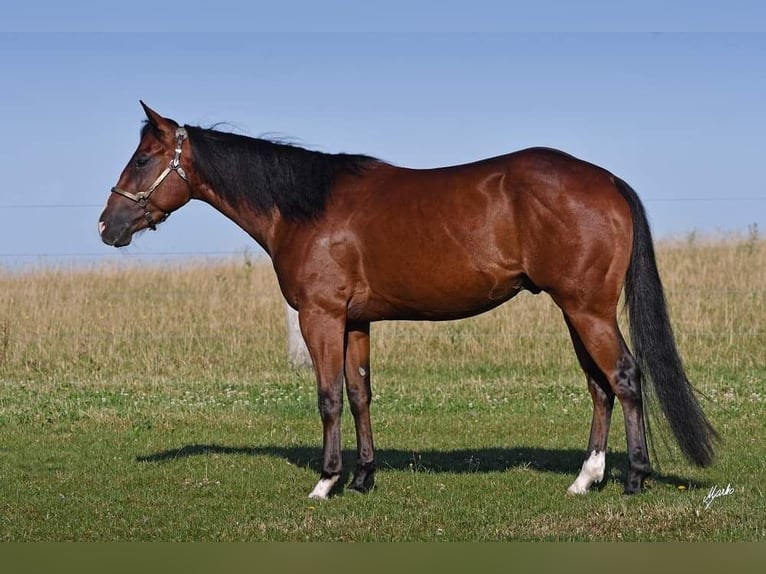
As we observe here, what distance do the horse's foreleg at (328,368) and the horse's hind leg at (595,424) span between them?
5.05 ft

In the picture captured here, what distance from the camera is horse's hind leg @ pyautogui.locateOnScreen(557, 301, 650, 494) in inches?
Answer: 248

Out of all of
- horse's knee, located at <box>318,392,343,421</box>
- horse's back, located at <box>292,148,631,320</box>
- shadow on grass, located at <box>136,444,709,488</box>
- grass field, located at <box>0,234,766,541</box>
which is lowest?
shadow on grass, located at <box>136,444,709,488</box>

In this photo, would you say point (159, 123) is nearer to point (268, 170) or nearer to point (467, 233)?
point (268, 170)

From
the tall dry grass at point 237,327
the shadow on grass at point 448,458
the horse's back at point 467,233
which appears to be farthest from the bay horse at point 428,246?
the tall dry grass at point 237,327

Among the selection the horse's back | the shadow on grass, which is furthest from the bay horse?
the shadow on grass

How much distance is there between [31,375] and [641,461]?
8768mm

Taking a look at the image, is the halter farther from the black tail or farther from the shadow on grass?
the black tail

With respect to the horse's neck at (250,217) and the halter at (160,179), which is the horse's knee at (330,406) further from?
the halter at (160,179)

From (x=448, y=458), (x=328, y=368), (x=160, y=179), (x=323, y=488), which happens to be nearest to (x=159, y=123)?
(x=160, y=179)

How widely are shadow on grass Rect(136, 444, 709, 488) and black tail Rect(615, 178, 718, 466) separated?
2.35 feet

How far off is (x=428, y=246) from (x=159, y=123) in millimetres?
2109

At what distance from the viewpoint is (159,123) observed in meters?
7.07

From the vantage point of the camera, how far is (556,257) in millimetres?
6336

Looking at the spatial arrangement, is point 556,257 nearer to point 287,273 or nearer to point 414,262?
point 414,262
